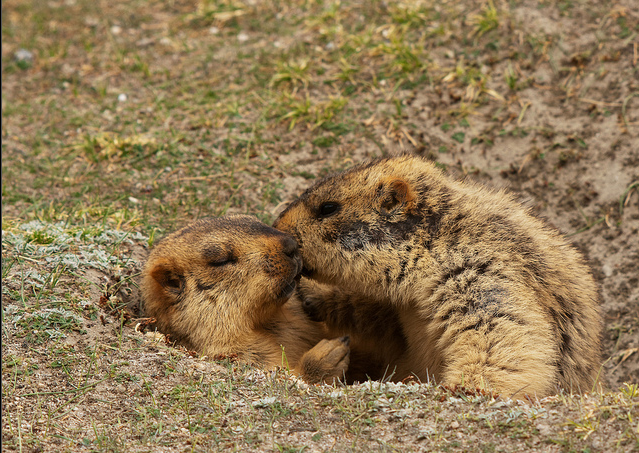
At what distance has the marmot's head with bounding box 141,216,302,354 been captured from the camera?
429cm

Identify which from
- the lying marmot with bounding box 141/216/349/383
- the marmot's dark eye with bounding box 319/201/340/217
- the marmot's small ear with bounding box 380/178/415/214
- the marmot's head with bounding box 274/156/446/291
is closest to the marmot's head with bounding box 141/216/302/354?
the lying marmot with bounding box 141/216/349/383

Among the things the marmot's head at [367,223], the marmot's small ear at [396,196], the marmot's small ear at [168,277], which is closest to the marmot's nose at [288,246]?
the marmot's head at [367,223]

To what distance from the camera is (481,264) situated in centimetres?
415

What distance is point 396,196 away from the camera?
4359 mm

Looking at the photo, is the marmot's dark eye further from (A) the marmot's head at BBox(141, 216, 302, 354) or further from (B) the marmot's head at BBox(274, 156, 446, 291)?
(A) the marmot's head at BBox(141, 216, 302, 354)

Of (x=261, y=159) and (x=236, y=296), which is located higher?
(x=261, y=159)

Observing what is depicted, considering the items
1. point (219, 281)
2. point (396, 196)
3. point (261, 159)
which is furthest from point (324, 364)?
point (261, 159)

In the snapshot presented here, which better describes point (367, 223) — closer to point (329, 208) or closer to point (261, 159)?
point (329, 208)

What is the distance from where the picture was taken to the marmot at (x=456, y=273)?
3885 mm

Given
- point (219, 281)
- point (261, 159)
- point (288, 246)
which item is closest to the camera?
point (288, 246)

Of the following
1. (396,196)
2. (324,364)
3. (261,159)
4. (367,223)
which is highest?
(396,196)

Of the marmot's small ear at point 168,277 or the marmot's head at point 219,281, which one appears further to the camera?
the marmot's small ear at point 168,277

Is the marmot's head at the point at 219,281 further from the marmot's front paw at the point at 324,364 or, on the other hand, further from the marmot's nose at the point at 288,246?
the marmot's front paw at the point at 324,364

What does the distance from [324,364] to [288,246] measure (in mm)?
810
